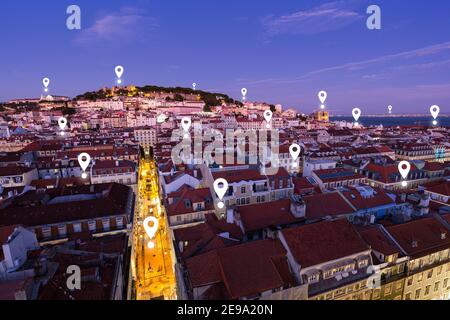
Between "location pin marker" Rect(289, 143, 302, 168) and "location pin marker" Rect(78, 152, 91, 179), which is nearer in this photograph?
"location pin marker" Rect(78, 152, 91, 179)

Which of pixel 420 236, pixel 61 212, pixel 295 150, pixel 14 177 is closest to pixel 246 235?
pixel 420 236

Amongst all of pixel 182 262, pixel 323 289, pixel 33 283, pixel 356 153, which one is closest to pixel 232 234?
pixel 182 262

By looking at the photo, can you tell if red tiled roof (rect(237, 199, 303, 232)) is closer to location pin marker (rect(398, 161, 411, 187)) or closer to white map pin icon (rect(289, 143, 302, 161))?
location pin marker (rect(398, 161, 411, 187))

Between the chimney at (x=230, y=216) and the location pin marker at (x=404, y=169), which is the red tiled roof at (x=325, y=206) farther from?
the location pin marker at (x=404, y=169)

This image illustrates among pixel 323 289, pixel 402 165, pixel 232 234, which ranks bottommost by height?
pixel 323 289

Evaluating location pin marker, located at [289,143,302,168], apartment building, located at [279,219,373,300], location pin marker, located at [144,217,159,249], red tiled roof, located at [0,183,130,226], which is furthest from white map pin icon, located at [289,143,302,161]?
red tiled roof, located at [0,183,130,226]

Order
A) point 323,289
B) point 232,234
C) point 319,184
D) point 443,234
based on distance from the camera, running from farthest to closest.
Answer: point 319,184 < point 232,234 < point 443,234 < point 323,289
